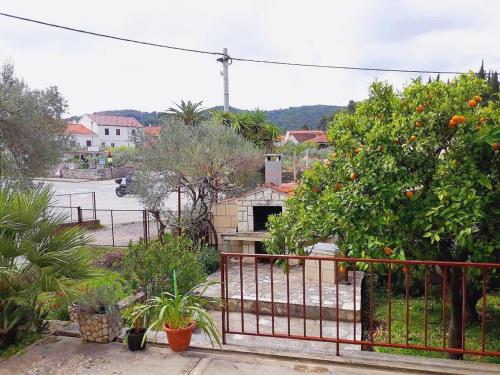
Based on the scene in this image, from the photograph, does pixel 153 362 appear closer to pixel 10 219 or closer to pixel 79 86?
pixel 10 219

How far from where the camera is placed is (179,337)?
3586 mm

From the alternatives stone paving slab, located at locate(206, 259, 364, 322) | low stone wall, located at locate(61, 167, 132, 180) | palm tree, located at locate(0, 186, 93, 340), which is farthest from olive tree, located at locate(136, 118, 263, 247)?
low stone wall, located at locate(61, 167, 132, 180)

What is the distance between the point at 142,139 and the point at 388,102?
7.32 m

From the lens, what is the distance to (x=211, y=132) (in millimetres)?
10477

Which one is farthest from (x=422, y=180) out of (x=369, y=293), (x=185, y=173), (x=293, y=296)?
(x=185, y=173)

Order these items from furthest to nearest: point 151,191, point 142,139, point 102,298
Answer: point 142,139 < point 151,191 < point 102,298

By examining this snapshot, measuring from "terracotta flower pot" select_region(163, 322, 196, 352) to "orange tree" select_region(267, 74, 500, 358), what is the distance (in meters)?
1.51

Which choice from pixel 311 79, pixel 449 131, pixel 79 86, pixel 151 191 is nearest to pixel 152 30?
pixel 79 86

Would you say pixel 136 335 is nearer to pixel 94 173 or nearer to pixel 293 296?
pixel 293 296

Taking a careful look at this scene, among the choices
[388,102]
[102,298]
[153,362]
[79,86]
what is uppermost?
[79,86]

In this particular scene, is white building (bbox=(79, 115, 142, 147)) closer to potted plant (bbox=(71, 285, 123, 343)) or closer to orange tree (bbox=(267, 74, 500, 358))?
potted plant (bbox=(71, 285, 123, 343))

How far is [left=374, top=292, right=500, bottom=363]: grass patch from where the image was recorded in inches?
207

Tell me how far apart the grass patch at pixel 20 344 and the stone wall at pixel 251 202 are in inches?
214

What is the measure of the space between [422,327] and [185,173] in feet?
18.3
